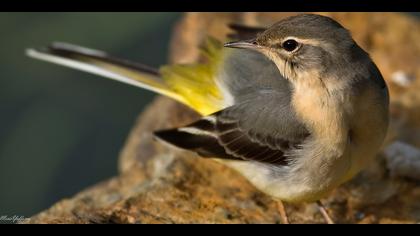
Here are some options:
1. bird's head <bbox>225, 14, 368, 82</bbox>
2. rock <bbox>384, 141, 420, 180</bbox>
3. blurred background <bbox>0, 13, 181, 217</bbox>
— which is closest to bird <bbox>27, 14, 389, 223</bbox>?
bird's head <bbox>225, 14, 368, 82</bbox>

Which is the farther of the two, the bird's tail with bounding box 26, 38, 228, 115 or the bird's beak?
the bird's tail with bounding box 26, 38, 228, 115

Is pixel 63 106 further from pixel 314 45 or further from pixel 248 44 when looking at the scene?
pixel 314 45

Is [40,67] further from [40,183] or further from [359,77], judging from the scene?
[359,77]

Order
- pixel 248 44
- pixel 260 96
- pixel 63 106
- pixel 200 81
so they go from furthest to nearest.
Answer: pixel 63 106
pixel 200 81
pixel 260 96
pixel 248 44

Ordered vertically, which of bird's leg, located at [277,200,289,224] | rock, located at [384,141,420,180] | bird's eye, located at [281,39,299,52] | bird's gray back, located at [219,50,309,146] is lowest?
bird's leg, located at [277,200,289,224]

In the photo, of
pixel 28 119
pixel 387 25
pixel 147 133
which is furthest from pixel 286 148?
pixel 28 119

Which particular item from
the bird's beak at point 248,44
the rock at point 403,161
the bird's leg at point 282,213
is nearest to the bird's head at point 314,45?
the bird's beak at point 248,44

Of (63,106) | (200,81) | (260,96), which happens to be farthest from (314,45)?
(63,106)

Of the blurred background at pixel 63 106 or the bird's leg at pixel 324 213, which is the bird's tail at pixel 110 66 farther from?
the blurred background at pixel 63 106

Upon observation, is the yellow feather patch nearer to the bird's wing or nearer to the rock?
the bird's wing
